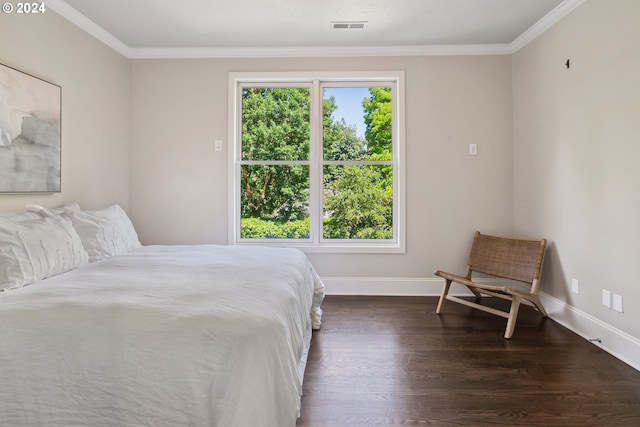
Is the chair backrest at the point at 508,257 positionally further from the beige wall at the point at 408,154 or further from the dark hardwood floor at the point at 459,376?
the dark hardwood floor at the point at 459,376

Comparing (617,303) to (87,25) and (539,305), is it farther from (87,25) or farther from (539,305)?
(87,25)

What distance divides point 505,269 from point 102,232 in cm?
345

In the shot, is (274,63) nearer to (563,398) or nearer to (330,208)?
(330,208)

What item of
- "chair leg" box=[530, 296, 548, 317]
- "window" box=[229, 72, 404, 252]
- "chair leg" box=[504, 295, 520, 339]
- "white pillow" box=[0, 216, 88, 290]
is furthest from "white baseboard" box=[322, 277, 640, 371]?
"white pillow" box=[0, 216, 88, 290]

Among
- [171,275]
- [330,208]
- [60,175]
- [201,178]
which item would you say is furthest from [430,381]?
[60,175]

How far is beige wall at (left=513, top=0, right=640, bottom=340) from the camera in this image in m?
2.28

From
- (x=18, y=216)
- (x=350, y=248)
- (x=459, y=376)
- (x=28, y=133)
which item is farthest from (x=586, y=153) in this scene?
(x=28, y=133)

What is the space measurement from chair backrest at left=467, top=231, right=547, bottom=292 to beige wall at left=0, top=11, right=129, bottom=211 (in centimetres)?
377

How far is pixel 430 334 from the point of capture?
2.70m

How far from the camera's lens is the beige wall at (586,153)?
7.49 feet

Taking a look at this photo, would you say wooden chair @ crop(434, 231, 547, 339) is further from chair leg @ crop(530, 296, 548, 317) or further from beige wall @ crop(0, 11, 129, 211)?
beige wall @ crop(0, 11, 129, 211)

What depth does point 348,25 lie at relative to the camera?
3201 mm

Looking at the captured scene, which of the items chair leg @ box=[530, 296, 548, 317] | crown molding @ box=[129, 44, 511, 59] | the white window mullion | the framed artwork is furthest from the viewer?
the white window mullion

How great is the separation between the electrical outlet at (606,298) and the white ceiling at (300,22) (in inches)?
88.9
